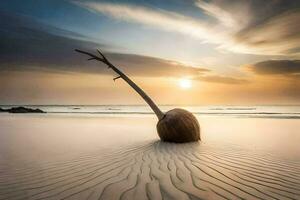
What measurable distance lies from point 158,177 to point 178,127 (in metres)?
2.74

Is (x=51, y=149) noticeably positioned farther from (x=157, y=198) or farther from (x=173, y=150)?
(x=157, y=198)

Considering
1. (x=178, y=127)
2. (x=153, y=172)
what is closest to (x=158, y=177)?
(x=153, y=172)

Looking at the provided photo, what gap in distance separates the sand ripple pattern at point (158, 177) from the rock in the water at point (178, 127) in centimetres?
115

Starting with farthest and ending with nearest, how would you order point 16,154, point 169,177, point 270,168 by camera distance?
point 16,154 < point 270,168 < point 169,177

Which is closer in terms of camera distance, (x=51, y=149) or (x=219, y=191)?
(x=219, y=191)

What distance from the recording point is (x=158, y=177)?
10.9 feet

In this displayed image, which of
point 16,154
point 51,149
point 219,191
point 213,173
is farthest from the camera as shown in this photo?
point 51,149

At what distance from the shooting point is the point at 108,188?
2947 mm

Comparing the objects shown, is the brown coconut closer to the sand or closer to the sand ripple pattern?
the sand

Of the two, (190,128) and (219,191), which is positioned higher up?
(190,128)

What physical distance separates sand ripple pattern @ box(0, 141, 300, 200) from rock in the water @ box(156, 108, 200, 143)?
3.76 ft

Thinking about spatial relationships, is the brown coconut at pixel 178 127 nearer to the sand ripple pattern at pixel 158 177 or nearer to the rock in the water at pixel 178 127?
the rock in the water at pixel 178 127

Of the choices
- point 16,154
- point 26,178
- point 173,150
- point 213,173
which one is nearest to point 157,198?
point 213,173

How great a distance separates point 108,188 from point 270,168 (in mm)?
2190
